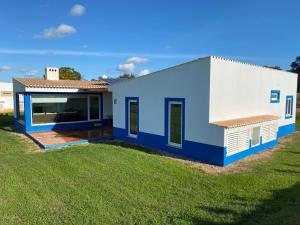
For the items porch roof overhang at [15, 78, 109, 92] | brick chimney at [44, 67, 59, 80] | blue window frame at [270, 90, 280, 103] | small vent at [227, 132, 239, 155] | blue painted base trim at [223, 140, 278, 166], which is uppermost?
brick chimney at [44, 67, 59, 80]

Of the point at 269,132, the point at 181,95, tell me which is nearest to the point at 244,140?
the point at 269,132

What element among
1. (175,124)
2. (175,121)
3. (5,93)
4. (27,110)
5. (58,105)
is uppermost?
(5,93)

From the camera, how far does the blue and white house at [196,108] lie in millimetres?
9789

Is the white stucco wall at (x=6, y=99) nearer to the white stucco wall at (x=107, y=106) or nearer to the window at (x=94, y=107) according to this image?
the window at (x=94, y=107)

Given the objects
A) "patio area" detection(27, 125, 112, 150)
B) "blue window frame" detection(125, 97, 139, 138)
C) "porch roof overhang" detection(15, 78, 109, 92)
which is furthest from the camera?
"porch roof overhang" detection(15, 78, 109, 92)

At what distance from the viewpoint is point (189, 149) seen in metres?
10.5

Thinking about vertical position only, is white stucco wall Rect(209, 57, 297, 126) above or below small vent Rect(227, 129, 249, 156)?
above

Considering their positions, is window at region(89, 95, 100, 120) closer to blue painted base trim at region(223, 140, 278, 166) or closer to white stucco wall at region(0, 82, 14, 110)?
blue painted base trim at region(223, 140, 278, 166)

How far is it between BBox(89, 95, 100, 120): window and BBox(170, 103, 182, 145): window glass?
8980mm

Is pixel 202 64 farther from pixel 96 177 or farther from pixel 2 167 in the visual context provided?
pixel 2 167

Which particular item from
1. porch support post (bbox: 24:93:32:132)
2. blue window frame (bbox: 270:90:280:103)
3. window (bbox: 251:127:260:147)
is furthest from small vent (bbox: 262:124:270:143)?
porch support post (bbox: 24:93:32:132)

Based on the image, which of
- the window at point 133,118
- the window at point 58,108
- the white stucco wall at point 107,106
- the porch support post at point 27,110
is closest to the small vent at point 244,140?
the window at point 133,118

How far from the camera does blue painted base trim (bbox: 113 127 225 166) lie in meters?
9.42

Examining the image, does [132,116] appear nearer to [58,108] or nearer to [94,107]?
[94,107]
